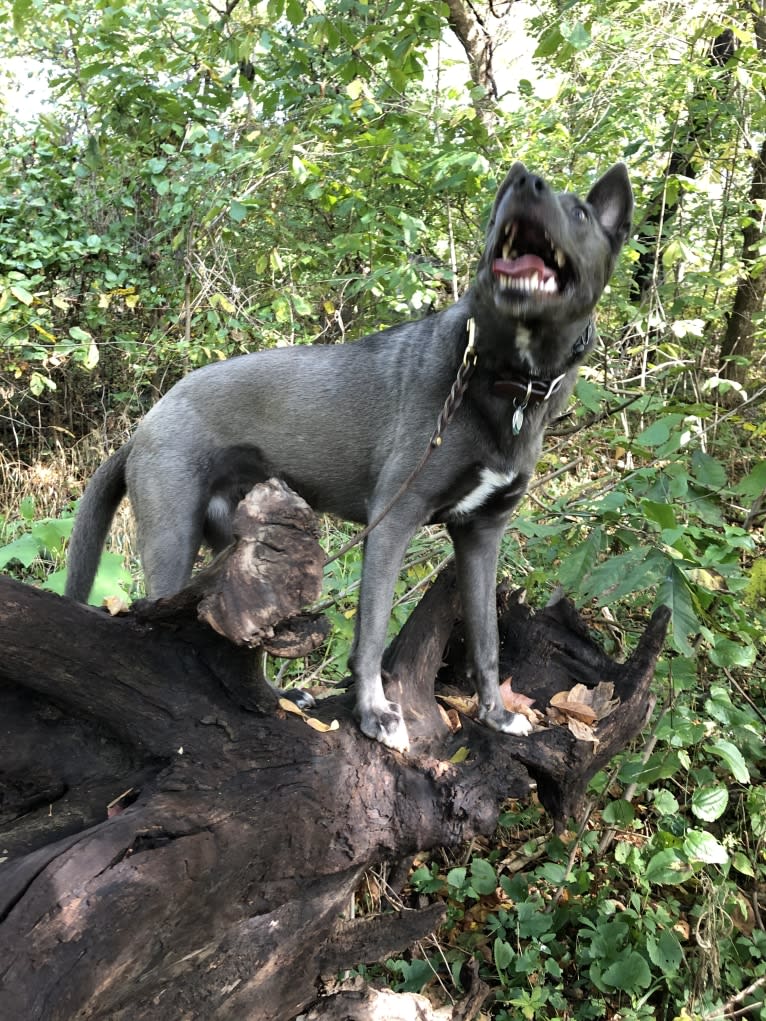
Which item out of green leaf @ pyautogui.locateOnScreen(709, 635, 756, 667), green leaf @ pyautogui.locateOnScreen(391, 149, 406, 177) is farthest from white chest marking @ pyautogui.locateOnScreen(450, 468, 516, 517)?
green leaf @ pyautogui.locateOnScreen(391, 149, 406, 177)

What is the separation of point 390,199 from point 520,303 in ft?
9.55

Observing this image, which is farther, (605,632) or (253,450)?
(605,632)

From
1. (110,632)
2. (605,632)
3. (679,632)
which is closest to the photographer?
(110,632)

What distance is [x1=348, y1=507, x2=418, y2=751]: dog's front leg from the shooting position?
2.25 metres

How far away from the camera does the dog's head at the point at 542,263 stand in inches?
84.0

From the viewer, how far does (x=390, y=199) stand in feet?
15.6

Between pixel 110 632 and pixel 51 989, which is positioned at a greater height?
pixel 110 632

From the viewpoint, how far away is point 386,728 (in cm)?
220

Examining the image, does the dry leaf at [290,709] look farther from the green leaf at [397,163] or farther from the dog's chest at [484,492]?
the green leaf at [397,163]

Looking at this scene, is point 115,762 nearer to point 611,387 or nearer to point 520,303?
point 520,303

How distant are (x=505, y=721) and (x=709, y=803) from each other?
0.82 m

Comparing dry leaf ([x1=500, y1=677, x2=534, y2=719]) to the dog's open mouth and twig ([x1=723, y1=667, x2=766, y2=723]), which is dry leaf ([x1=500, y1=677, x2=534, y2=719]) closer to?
twig ([x1=723, y1=667, x2=766, y2=723])

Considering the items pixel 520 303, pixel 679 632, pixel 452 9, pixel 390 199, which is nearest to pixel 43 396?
pixel 390 199

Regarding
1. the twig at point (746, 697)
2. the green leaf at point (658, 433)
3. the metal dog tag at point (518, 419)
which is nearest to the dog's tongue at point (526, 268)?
the metal dog tag at point (518, 419)
